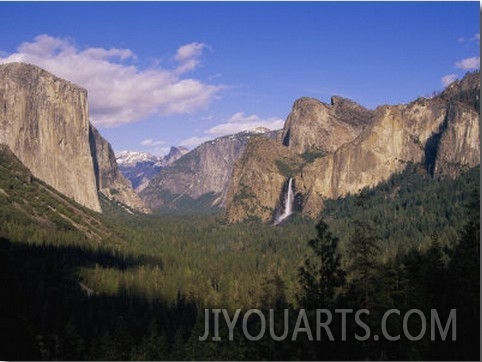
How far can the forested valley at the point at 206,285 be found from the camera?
42312 millimetres

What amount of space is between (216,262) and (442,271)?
113543 mm

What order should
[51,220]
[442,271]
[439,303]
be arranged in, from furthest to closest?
[51,220]
[442,271]
[439,303]

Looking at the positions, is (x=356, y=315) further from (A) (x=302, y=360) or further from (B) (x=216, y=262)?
(B) (x=216, y=262)

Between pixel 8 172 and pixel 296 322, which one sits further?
pixel 8 172

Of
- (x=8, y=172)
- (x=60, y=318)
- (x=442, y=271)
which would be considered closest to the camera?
(x=442, y=271)

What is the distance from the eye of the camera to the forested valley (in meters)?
42.3

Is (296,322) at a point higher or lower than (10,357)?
higher

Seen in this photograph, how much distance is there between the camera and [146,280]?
12688cm

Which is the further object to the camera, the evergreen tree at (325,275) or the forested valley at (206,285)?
the forested valley at (206,285)

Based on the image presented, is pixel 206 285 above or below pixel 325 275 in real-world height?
below

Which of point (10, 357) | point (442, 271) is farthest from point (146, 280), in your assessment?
point (442, 271)

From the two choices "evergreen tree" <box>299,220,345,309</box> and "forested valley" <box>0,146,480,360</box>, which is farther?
"forested valley" <box>0,146,480,360</box>

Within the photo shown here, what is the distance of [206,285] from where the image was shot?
411ft

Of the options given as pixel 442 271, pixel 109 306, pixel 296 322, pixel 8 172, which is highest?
pixel 8 172
